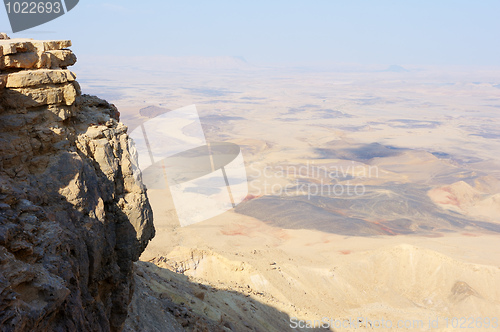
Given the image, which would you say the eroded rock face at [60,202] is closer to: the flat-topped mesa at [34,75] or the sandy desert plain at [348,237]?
the flat-topped mesa at [34,75]

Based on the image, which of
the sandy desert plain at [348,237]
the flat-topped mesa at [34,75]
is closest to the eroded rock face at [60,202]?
the flat-topped mesa at [34,75]

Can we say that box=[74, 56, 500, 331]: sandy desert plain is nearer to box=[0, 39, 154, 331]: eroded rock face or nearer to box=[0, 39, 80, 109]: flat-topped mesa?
box=[0, 39, 154, 331]: eroded rock face

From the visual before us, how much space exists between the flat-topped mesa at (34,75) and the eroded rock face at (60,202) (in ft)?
0.05

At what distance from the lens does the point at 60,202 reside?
20.3 ft

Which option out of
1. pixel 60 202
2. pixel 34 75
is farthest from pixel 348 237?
pixel 34 75

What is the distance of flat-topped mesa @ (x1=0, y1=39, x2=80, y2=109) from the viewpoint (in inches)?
251

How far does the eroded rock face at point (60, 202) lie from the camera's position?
4852 mm

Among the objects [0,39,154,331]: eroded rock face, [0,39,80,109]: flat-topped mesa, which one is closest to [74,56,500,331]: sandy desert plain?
[0,39,154,331]: eroded rock face

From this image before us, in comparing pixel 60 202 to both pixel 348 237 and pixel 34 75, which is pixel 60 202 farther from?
pixel 348 237

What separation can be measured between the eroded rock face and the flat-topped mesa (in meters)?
0.02

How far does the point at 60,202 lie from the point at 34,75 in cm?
208

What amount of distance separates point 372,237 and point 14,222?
28.2 meters

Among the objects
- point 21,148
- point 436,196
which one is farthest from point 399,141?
point 21,148

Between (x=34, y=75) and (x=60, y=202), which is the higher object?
(x=34, y=75)
